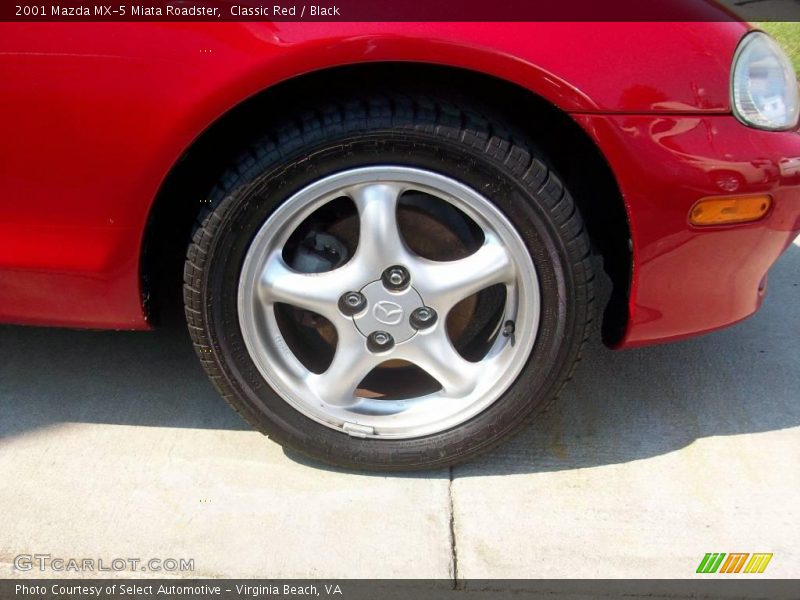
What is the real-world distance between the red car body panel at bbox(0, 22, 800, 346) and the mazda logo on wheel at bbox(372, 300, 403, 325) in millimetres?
565

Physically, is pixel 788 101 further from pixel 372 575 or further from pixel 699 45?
pixel 372 575

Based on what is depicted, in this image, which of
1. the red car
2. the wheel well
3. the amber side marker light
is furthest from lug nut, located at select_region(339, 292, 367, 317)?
the amber side marker light

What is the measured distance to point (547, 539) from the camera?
189 cm

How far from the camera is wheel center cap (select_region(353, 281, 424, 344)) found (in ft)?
6.31

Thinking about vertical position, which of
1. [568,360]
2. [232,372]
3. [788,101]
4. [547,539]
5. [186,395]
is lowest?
[186,395]

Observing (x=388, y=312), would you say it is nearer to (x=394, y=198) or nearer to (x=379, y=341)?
(x=379, y=341)

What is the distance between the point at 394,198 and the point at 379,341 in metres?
0.37

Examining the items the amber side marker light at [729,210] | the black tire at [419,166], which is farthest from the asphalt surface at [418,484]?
the amber side marker light at [729,210]

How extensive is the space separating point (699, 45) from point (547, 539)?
1.19 meters

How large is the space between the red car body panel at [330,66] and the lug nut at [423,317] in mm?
498

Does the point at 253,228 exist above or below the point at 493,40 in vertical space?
below

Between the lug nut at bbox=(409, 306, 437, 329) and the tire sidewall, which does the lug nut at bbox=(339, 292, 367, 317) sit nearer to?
the lug nut at bbox=(409, 306, 437, 329)
